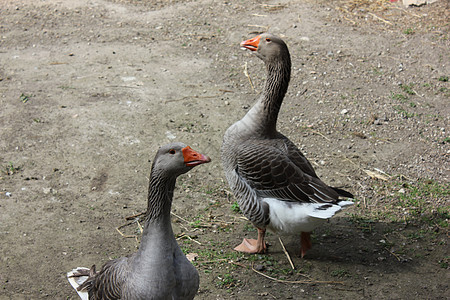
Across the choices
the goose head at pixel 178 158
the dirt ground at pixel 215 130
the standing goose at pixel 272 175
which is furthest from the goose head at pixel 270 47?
the goose head at pixel 178 158

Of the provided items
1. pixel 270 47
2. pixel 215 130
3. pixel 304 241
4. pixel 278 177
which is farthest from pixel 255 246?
pixel 215 130

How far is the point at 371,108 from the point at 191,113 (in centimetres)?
259

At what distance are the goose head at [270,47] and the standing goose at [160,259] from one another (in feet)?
6.13

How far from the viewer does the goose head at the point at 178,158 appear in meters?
2.98

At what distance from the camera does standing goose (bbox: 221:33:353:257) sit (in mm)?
4137

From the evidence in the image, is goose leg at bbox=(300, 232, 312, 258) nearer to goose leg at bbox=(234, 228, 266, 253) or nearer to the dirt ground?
the dirt ground

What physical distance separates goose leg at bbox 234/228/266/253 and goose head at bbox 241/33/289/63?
167cm

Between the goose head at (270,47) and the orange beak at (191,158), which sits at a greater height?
the goose head at (270,47)

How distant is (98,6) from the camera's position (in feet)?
31.6

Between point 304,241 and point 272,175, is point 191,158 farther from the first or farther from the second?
point 304,241

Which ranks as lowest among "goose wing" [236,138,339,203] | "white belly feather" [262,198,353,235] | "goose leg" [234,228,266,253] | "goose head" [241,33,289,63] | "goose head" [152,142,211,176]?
"goose leg" [234,228,266,253]

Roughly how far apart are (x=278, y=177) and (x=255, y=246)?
0.74 metres

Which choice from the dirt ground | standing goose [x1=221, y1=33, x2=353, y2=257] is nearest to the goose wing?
standing goose [x1=221, y1=33, x2=353, y2=257]

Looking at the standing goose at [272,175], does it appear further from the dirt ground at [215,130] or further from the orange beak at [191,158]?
the orange beak at [191,158]
